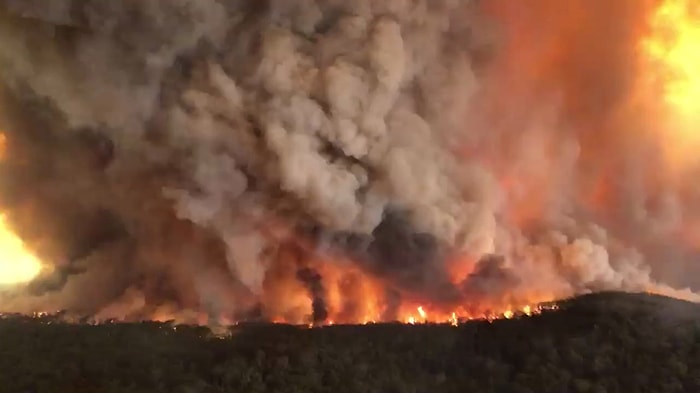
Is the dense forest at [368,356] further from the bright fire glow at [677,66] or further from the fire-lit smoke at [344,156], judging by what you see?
the bright fire glow at [677,66]

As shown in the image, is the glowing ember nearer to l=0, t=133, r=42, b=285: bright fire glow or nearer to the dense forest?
l=0, t=133, r=42, b=285: bright fire glow

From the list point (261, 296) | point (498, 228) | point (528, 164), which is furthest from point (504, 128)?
point (261, 296)

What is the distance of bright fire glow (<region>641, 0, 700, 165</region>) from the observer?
978 centimetres

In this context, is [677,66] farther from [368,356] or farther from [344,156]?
[368,356]

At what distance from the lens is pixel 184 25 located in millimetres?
7504

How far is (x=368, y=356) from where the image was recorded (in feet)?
24.0

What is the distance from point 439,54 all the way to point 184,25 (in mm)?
2872

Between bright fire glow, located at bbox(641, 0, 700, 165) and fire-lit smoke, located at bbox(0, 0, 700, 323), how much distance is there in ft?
0.09

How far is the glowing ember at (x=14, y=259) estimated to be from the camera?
9461 millimetres

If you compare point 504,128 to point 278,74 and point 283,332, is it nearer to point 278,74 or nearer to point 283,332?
point 278,74

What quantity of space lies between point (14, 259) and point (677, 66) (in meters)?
8.38

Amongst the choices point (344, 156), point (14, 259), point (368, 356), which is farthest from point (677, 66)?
point (14, 259)

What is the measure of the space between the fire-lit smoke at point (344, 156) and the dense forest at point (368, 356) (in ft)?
2.51

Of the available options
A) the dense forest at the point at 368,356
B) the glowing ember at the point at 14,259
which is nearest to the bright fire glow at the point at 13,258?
the glowing ember at the point at 14,259
